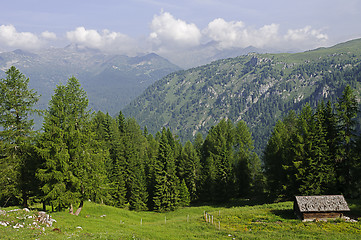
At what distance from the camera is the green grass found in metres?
21.2

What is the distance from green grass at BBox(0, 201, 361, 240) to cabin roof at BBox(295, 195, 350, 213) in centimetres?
196

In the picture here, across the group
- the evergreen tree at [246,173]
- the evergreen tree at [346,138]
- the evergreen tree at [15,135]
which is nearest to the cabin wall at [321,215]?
the evergreen tree at [346,138]

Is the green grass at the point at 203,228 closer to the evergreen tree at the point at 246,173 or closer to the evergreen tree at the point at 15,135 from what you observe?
the evergreen tree at the point at 15,135

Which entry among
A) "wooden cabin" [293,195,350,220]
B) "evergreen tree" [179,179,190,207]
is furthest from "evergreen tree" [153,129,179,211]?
"wooden cabin" [293,195,350,220]

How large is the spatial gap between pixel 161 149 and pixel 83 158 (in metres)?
28.3

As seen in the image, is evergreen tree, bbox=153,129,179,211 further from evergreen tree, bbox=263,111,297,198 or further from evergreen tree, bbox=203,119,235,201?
evergreen tree, bbox=263,111,297,198

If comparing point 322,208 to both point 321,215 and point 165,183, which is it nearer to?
point 321,215

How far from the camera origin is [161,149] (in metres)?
57.9

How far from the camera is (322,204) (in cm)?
3694

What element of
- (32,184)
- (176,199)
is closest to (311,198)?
(176,199)

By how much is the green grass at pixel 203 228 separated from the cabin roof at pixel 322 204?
6.43ft

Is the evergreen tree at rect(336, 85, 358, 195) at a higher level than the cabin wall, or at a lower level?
higher

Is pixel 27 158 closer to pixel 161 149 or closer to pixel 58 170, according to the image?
pixel 58 170

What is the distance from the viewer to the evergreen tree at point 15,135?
29984 mm
